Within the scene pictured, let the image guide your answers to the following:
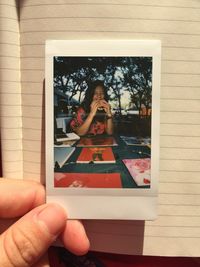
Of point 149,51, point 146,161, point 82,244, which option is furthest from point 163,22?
point 82,244

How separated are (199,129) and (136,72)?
4.0 inches

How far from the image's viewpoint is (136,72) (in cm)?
40

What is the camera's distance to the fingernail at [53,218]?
0.37 meters

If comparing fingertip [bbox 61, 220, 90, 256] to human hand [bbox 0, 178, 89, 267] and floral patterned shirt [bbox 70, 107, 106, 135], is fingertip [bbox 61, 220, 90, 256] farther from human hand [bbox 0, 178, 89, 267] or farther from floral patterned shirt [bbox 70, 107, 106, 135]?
floral patterned shirt [bbox 70, 107, 106, 135]

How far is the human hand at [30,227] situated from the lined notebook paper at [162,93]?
0.09ft

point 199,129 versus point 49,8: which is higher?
point 49,8

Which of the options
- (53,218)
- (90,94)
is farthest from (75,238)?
(90,94)

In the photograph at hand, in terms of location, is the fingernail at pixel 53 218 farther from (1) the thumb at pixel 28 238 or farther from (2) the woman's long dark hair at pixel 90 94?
(2) the woman's long dark hair at pixel 90 94

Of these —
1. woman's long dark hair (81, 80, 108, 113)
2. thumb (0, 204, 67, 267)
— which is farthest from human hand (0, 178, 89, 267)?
woman's long dark hair (81, 80, 108, 113)

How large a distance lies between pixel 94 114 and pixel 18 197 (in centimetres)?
13

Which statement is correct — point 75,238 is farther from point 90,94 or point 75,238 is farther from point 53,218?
point 90,94

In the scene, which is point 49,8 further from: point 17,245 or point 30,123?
point 17,245

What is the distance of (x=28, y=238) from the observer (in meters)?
0.36

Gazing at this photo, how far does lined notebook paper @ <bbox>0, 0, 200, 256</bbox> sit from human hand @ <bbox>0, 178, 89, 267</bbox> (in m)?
0.03
